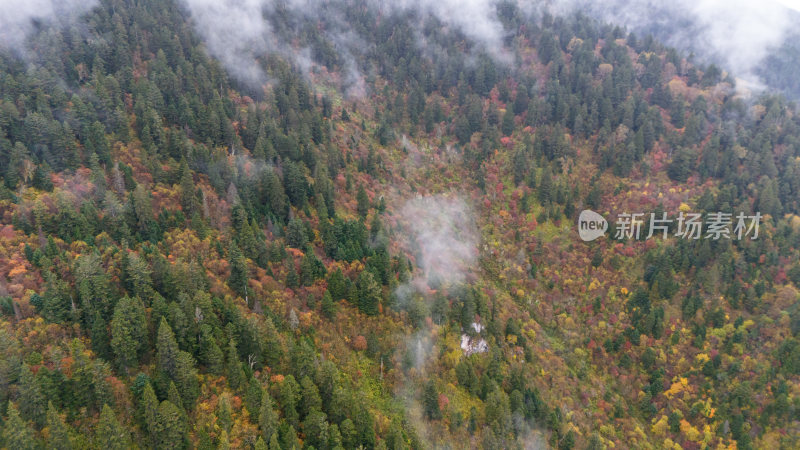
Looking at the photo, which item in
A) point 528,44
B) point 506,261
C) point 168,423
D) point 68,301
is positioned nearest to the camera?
point 168,423

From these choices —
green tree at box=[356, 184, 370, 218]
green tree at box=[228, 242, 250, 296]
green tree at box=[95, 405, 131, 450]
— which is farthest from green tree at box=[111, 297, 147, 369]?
green tree at box=[356, 184, 370, 218]

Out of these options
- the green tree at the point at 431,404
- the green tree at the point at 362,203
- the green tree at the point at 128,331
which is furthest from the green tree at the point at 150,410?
the green tree at the point at 362,203

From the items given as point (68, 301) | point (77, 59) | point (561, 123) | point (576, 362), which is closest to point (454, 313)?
point (576, 362)

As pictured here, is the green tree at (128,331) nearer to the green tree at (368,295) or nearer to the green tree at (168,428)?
the green tree at (168,428)

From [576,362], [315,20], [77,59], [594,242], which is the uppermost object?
[315,20]

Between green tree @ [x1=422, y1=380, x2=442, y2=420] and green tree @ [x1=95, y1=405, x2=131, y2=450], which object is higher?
green tree @ [x1=95, y1=405, x2=131, y2=450]

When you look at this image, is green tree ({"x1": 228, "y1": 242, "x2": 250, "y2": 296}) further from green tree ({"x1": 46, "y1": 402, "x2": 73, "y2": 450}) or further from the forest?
green tree ({"x1": 46, "y1": 402, "x2": 73, "y2": 450})

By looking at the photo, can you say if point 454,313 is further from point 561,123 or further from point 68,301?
point 561,123

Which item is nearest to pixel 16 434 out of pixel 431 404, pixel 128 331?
pixel 128 331

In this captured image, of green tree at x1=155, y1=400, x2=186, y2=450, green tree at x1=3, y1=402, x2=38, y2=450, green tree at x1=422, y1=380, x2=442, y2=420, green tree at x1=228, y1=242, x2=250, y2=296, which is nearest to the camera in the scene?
green tree at x1=3, y1=402, x2=38, y2=450
